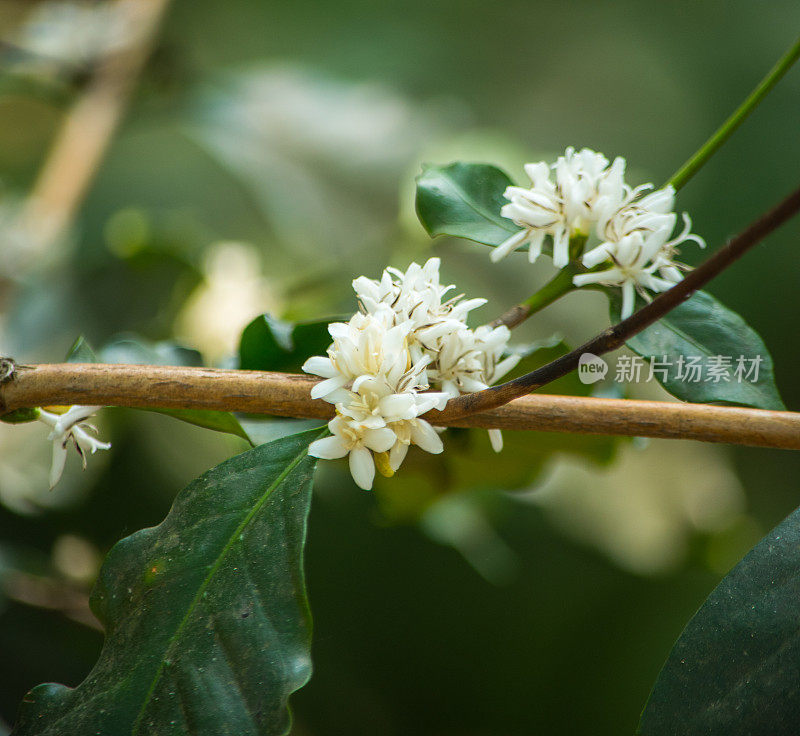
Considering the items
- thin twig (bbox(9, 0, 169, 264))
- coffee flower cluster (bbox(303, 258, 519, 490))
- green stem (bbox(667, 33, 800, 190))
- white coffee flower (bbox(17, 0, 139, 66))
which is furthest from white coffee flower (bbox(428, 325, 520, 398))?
white coffee flower (bbox(17, 0, 139, 66))

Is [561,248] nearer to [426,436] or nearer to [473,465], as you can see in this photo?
[426,436]

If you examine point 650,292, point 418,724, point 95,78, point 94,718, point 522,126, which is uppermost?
point 650,292

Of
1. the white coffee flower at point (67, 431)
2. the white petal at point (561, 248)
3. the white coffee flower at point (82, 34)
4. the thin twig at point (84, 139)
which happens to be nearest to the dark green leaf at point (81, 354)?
the white coffee flower at point (67, 431)

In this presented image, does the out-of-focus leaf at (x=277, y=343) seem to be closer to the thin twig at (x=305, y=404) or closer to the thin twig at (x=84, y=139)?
the thin twig at (x=305, y=404)

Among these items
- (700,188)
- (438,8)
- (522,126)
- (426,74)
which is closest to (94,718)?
→ (700,188)

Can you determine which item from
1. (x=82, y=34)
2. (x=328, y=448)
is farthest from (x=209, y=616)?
(x=82, y=34)

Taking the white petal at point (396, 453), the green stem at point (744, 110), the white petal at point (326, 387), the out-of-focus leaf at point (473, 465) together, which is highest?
the green stem at point (744, 110)

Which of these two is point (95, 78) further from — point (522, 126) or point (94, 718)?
point (94, 718)
